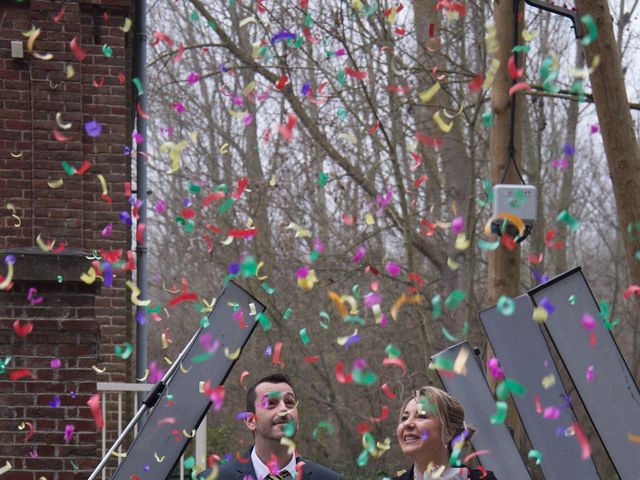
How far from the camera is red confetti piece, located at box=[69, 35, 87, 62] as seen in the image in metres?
9.58

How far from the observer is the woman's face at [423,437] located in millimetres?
5246

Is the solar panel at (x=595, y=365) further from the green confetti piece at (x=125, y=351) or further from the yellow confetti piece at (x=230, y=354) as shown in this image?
the green confetti piece at (x=125, y=351)

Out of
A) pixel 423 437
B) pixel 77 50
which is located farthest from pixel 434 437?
pixel 77 50

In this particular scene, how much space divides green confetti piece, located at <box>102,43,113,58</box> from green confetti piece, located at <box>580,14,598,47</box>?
4.14 meters

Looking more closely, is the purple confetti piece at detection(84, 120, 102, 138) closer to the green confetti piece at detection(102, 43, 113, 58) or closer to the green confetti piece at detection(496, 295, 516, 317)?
the green confetti piece at detection(102, 43, 113, 58)

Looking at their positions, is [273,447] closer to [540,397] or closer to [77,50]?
[540,397]

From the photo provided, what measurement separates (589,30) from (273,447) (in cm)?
298

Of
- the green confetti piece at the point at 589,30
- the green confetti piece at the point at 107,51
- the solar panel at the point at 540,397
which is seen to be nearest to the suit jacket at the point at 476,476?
the solar panel at the point at 540,397

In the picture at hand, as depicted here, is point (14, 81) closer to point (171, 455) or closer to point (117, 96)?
point (117, 96)

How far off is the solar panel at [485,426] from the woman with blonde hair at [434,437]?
50 cm

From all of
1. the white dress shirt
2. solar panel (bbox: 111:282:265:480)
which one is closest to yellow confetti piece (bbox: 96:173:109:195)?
solar panel (bbox: 111:282:265:480)

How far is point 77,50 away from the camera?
966 cm

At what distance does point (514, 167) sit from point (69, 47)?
11.3 feet

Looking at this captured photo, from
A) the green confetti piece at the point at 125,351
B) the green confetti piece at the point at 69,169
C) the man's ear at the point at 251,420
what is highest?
the green confetti piece at the point at 69,169
